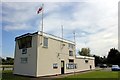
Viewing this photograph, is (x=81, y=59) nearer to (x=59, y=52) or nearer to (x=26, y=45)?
(x=59, y=52)

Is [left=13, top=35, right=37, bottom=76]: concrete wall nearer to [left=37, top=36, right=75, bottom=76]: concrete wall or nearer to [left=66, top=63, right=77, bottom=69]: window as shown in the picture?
[left=37, top=36, right=75, bottom=76]: concrete wall

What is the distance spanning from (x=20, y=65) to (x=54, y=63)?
5481mm

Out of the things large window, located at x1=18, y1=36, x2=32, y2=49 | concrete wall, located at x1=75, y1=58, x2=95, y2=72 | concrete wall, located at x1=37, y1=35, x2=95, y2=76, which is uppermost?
large window, located at x1=18, y1=36, x2=32, y2=49

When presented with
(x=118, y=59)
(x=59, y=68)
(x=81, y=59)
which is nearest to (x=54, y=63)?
(x=59, y=68)

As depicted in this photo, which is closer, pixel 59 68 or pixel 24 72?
pixel 24 72

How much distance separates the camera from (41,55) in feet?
85.0

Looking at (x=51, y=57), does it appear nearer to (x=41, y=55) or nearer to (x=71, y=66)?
(x=41, y=55)

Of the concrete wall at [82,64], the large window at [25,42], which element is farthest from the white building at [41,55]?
the concrete wall at [82,64]

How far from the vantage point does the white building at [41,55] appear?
25.5 metres

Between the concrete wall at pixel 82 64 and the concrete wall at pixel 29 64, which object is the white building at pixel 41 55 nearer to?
the concrete wall at pixel 29 64

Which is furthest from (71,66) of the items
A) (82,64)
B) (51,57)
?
(51,57)

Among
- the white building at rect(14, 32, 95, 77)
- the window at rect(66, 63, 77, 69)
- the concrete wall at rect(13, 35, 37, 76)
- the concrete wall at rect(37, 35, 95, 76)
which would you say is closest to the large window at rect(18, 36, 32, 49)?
the white building at rect(14, 32, 95, 77)

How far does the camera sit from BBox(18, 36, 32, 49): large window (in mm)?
27234

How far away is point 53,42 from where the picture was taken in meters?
29.2
